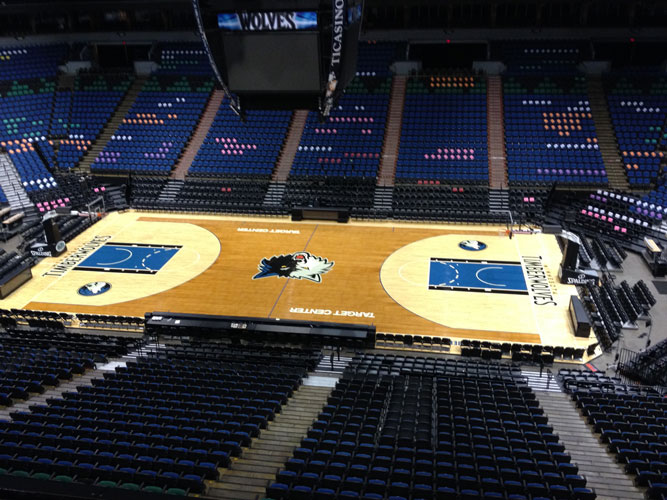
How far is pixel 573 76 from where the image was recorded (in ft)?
144

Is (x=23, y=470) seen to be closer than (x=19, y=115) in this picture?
Yes

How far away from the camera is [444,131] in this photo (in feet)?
137

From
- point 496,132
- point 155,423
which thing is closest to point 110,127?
point 496,132

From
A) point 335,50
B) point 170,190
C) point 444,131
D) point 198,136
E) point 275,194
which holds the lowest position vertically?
point 170,190

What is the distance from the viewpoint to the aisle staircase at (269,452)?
38.9ft

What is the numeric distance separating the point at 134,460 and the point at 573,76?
43.7m

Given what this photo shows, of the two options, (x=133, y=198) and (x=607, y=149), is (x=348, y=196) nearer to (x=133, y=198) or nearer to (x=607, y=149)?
(x=133, y=198)

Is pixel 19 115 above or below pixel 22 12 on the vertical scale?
below

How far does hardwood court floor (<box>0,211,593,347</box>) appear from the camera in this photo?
83.3ft

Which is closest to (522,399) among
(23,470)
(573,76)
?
(23,470)

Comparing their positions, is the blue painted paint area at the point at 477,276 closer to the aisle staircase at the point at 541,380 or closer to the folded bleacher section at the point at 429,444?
the aisle staircase at the point at 541,380

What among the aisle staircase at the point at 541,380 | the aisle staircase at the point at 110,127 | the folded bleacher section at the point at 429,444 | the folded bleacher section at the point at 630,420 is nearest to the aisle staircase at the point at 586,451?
the folded bleacher section at the point at 630,420

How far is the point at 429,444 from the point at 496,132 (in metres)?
32.8

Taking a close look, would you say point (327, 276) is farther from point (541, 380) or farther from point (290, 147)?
point (290, 147)
